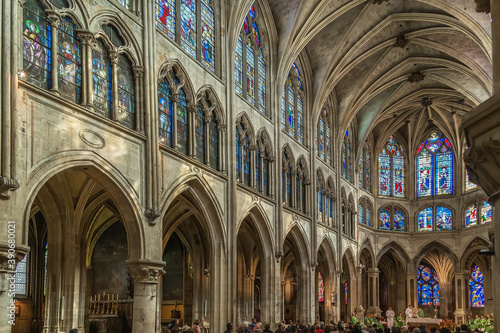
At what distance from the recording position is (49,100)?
542 inches

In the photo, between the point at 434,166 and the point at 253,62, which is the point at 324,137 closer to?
the point at 253,62

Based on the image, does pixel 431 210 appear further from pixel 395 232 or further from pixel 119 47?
pixel 119 47

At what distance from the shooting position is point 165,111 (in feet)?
61.7

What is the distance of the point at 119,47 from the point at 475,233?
Result: 31.3 metres

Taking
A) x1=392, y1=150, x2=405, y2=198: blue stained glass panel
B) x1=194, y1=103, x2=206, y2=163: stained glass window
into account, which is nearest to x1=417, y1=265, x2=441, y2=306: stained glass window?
x1=392, y1=150, x2=405, y2=198: blue stained glass panel

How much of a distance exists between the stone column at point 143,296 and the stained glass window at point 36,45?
548cm

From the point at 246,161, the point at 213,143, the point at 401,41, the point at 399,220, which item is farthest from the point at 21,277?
the point at 399,220

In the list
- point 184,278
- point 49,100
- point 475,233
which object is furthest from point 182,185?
point 475,233

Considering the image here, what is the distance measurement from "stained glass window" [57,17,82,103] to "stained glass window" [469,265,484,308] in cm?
3597

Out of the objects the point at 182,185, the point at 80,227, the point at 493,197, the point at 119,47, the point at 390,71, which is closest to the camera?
the point at 493,197

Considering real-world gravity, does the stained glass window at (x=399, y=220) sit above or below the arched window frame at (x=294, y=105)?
below

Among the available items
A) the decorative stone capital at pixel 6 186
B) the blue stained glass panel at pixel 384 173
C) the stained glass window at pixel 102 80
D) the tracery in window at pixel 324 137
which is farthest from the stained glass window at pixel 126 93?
the blue stained glass panel at pixel 384 173

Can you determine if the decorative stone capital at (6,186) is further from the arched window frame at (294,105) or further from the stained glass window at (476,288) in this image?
the stained glass window at (476,288)

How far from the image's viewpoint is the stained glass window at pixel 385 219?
44328mm
